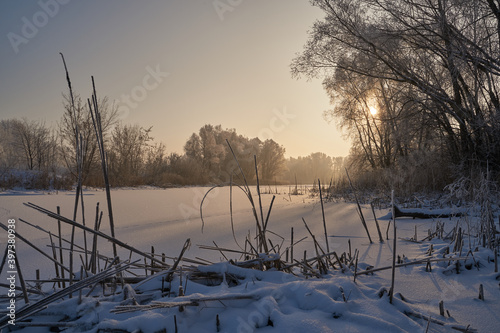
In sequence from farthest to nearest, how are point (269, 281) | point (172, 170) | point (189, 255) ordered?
1. point (172, 170)
2. point (189, 255)
3. point (269, 281)

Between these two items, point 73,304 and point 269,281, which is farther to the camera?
point 269,281

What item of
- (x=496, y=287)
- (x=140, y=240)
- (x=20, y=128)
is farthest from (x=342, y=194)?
(x=20, y=128)

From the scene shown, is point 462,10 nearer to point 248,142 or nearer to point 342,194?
point 342,194

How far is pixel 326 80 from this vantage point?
44.8 ft

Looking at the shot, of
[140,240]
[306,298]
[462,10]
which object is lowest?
[140,240]

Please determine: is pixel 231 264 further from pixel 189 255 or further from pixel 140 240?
pixel 140 240

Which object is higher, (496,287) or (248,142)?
(248,142)

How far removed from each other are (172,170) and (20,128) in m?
14.5

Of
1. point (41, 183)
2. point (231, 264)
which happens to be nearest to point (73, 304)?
point (231, 264)

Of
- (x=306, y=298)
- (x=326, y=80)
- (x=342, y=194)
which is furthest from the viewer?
(x=326, y=80)

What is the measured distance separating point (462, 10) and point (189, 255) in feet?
26.1

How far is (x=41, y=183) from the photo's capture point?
11727mm

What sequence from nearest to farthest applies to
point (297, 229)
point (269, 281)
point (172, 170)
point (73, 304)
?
1. point (73, 304)
2. point (269, 281)
3. point (297, 229)
4. point (172, 170)

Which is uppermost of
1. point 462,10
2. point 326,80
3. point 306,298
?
point 326,80
